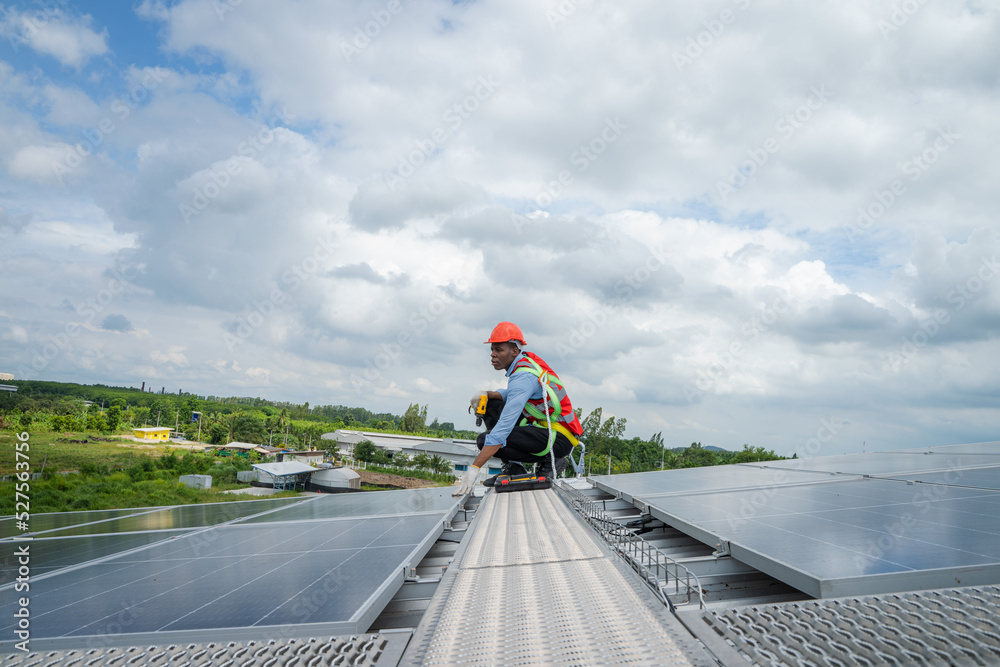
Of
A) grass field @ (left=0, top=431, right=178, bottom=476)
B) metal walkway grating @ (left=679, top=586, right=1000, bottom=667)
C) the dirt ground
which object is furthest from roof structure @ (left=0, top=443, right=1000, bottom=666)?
the dirt ground

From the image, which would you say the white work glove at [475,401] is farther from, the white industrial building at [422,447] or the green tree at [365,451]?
the green tree at [365,451]

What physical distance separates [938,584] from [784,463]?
7.89 metres

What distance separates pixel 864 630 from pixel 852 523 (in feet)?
7.12

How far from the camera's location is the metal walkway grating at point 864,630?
143 centimetres

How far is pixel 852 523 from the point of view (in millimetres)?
3359

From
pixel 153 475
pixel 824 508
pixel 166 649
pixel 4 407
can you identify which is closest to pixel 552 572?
pixel 166 649

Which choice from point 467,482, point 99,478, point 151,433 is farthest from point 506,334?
point 151,433

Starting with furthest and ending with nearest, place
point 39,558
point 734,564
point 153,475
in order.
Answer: point 153,475 → point 39,558 → point 734,564

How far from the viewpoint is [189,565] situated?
12.5 feet

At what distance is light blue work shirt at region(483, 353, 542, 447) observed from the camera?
4957mm

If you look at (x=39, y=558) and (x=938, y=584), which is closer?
(x=938, y=584)

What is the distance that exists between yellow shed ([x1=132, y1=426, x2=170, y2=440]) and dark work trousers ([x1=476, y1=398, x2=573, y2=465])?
311ft

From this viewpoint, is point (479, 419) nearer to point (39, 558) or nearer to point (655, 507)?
point (655, 507)

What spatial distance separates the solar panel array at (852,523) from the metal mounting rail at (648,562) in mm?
364
